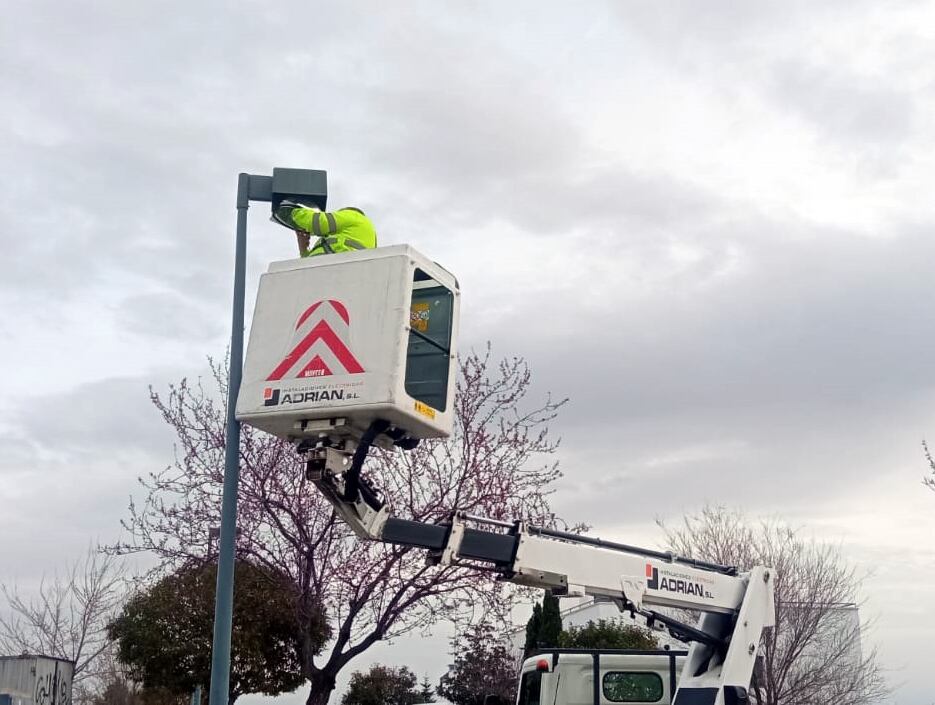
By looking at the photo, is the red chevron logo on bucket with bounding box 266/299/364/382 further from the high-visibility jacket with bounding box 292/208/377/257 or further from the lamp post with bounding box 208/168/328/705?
the lamp post with bounding box 208/168/328/705

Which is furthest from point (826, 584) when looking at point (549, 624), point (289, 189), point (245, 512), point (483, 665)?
point (289, 189)

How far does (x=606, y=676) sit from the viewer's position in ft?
36.8

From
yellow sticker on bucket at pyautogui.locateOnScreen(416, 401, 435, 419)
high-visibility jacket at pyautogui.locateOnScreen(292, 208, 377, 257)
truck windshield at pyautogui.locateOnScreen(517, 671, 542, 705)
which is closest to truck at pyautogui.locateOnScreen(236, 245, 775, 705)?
yellow sticker on bucket at pyautogui.locateOnScreen(416, 401, 435, 419)

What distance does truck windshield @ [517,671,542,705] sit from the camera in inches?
449

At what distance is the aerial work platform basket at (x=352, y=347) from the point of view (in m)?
6.98

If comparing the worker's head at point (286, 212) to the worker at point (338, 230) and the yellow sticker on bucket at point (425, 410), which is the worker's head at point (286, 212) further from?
the yellow sticker on bucket at point (425, 410)

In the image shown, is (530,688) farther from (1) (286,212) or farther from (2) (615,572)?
(1) (286,212)

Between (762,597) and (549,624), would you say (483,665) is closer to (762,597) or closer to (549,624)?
(549,624)

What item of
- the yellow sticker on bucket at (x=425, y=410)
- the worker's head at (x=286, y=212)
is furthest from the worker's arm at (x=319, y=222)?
the yellow sticker on bucket at (x=425, y=410)

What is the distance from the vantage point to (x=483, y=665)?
899 inches

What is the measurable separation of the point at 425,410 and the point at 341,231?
5.59 ft

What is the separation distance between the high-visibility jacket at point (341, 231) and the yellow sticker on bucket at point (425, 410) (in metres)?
1.42

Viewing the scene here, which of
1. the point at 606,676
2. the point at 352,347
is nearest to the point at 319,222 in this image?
the point at 352,347

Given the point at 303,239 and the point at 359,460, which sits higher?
the point at 303,239
